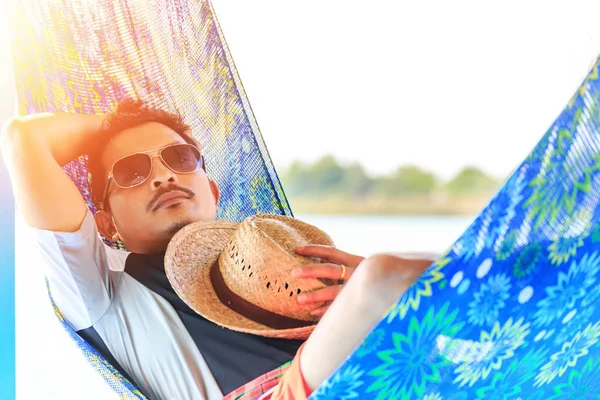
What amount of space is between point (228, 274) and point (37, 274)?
0.56 m

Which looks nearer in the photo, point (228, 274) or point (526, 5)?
point (228, 274)

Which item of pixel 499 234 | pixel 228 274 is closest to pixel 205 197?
pixel 228 274

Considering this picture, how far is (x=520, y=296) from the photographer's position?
2.70 feet

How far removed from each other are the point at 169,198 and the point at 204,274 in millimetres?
206

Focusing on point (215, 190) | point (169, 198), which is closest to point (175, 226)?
point (169, 198)

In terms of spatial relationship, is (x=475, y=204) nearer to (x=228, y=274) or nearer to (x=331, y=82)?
(x=331, y=82)

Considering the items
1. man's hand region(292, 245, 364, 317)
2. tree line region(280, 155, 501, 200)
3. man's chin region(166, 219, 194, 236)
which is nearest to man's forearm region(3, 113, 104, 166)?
man's chin region(166, 219, 194, 236)

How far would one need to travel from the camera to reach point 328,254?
1444 mm

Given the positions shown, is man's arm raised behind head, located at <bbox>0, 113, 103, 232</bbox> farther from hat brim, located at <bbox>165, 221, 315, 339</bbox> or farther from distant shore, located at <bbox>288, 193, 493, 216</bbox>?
distant shore, located at <bbox>288, 193, 493, 216</bbox>

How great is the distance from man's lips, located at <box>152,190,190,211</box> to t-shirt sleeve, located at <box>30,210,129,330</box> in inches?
6.6

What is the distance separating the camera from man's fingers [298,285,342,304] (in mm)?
1389

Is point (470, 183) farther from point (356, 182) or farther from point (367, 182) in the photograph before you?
point (356, 182)

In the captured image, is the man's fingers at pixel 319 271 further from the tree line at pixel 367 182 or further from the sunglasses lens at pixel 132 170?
the tree line at pixel 367 182

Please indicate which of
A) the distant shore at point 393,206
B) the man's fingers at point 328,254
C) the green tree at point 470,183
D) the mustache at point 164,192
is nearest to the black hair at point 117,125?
the mustache at point 164,192
